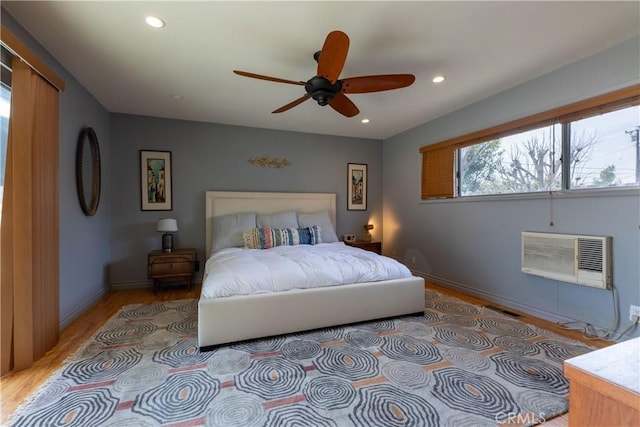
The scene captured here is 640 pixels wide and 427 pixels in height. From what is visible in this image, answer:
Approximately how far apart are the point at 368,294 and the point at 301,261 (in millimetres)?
720

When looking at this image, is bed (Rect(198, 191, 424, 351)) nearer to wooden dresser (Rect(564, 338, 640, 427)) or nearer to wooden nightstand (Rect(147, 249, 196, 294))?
wooden nightstand (Rect(147, 249, 196, 294))

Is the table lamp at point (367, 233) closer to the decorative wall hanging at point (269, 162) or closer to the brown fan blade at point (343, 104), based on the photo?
the decorative wall hanging at point (269, 162)

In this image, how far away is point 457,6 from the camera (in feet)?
5.91

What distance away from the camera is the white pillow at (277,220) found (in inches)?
161

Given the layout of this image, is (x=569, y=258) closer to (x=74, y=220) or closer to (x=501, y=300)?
(x=501, y=300)

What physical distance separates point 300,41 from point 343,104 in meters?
0.62

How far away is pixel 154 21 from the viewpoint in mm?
1946

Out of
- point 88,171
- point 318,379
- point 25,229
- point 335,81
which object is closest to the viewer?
point 318,379

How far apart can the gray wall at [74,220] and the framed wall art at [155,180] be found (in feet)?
1.57

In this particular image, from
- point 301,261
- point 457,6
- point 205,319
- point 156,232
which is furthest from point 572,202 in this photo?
point 156,232

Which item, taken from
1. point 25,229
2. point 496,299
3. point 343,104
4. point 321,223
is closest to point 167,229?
point 25,229

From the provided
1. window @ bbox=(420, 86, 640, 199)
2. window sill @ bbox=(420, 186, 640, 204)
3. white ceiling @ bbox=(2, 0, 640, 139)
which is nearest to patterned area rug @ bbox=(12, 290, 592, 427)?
window sill @ bbox=(420, 186, 640, 204)

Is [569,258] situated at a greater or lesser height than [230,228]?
lesser

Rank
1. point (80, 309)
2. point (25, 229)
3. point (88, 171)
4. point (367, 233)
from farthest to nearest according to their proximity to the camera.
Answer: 1. point (367, 233)
2. point (88, 171)
3. point (80, 309)
4. point (25, 229)
